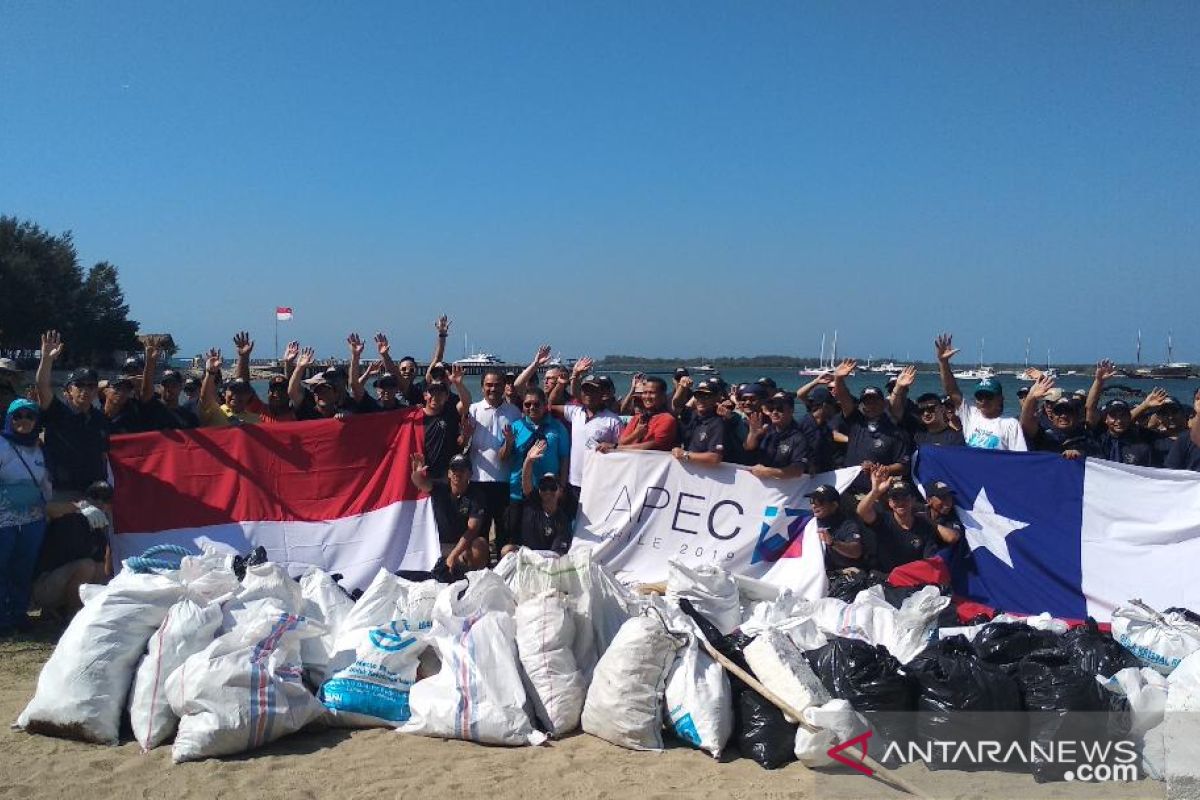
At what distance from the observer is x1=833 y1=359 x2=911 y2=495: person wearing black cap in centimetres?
718

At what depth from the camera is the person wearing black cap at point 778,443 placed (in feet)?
23.9

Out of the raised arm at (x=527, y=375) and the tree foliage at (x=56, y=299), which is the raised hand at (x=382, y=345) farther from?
the tree foliage at (x=56, y=299)

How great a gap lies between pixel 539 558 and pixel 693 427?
291cm

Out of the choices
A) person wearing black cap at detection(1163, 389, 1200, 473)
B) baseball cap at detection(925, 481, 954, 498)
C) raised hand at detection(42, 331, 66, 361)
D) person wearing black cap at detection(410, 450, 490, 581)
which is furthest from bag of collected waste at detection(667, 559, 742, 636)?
raised hand at detection(42, 331, 66, 361)

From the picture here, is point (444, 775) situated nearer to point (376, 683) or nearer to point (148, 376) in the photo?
point (376, 683)

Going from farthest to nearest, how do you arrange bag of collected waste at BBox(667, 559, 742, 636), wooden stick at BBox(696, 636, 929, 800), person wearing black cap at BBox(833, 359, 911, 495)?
person wearing black cap at BBox(833, 359, 911, 495), bag of collected waste at BBox(667, 559, 742, 636), wooden stick at BBox(696, 636, 929, 800)

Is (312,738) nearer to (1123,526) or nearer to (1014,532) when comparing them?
(1014,532)

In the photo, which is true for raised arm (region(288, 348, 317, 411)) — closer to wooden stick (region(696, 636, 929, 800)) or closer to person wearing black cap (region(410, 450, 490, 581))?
person wearing black cap (region(410, 450, 490, 581))

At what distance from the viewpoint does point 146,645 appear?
15.8ft

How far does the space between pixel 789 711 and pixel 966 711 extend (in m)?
0.90

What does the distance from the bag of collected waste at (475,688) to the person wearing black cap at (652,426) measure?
2982mm

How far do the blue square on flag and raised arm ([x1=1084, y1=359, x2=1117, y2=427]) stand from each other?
75 cm

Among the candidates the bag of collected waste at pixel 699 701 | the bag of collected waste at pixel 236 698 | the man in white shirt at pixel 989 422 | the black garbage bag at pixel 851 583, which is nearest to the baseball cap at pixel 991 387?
the man in white shirt at pixel 989 422

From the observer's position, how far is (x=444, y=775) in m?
4.31
